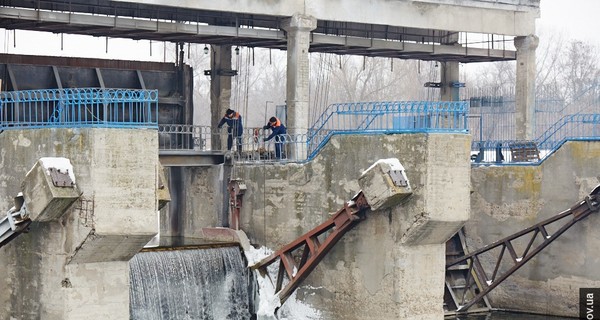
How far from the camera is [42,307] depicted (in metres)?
19.5

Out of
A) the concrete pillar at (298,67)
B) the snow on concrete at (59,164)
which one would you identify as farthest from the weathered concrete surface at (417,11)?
the snow on concrete at (59,164)

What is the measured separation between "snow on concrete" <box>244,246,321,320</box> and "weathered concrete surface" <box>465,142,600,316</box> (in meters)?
5.87

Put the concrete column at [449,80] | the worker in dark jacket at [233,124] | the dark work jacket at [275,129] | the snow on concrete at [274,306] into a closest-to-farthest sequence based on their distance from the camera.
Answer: the snow on concrete at [274,306] < the dark work jacket at [275,129] < the worker in dark jacket at [233,124] < the concrete column at [449,80]

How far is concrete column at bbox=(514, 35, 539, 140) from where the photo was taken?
33250mm

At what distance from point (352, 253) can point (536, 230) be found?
5530 millimetres

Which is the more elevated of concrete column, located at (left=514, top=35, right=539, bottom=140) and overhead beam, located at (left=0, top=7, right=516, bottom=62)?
overhead beam, located at (left=0, top=7, right=516, bottom=62)

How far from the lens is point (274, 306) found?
2453 cm

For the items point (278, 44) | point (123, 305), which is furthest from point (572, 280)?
point (123, 305)

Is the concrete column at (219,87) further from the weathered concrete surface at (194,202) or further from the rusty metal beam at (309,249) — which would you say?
the rusty metal beam at (309,249)

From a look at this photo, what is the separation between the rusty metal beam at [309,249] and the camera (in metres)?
23.2

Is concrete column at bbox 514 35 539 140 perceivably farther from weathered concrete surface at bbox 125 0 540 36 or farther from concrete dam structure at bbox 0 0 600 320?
weathered concrete surface at bbox 125 0 540 36

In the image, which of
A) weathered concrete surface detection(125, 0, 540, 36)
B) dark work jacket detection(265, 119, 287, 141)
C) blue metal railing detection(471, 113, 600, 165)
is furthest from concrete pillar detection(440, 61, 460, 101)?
dark work jacket detection(265, 119, 287, 141)

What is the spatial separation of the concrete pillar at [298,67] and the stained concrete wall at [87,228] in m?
9.16

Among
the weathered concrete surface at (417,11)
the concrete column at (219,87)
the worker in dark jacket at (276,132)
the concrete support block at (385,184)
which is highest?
the weathered concrete surface at (417,11)
